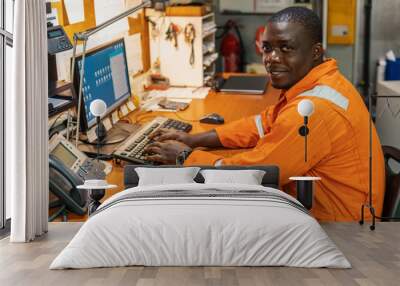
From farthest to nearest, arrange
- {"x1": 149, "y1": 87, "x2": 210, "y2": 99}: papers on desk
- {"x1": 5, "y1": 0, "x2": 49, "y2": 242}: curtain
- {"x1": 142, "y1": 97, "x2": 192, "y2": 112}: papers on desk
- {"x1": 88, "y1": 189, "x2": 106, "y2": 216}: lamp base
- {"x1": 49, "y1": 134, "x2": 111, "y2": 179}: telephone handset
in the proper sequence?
{"x1": 149, "y1": 87, "x2": 210, "y2": 99}: papers on desk → {"x1": 142, "y1": 97, "x2": 192, "y2": 112}: papers on desk → {"x1": 49, "y1": 134, "x2": 111, "y2": 179}: telephone handset → {"x1": 88, "y1": 189, "x2": 106, "y2": 216}: lamp base → {"x1": 5, "y1": 0, "x2": 49, "y2": 242}: curtain

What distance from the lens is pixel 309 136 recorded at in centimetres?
341

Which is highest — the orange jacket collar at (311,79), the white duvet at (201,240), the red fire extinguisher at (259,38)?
the red fire extinguisher at (259,38)

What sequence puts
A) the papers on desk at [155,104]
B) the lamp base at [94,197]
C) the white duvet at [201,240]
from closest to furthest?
the white duvet at [201,240]
the lamp base at [94,197]
the papers on desk at [155,104]

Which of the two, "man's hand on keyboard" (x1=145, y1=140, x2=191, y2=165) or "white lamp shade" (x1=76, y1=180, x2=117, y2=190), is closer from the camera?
"white lamp shade" (x1=76, y1=180, x2=117, y2=190)

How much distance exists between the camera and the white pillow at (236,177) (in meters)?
3.36

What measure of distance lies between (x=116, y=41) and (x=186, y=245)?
145cm

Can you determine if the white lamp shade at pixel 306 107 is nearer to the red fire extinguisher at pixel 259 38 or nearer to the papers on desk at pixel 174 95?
the papers on desk at pixel 174 95

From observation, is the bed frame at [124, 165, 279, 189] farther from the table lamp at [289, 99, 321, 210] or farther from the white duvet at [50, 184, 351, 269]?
the white duvet at [50, 184, 351, 269]

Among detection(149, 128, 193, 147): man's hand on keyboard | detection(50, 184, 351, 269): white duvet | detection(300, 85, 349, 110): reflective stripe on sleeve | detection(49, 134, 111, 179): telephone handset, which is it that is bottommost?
detection(50, 184, 351, 269): white duvet

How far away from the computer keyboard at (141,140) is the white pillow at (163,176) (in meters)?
0.09

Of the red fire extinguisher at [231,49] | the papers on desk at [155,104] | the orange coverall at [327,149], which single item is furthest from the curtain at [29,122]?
the red fire extinguisher at [231,49]

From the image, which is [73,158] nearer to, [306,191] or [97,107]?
[97,107]

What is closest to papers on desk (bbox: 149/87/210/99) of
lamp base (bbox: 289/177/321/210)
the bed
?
lamp base (bbox: 289/177/321/210)

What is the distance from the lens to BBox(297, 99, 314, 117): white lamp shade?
3332 millimetres
